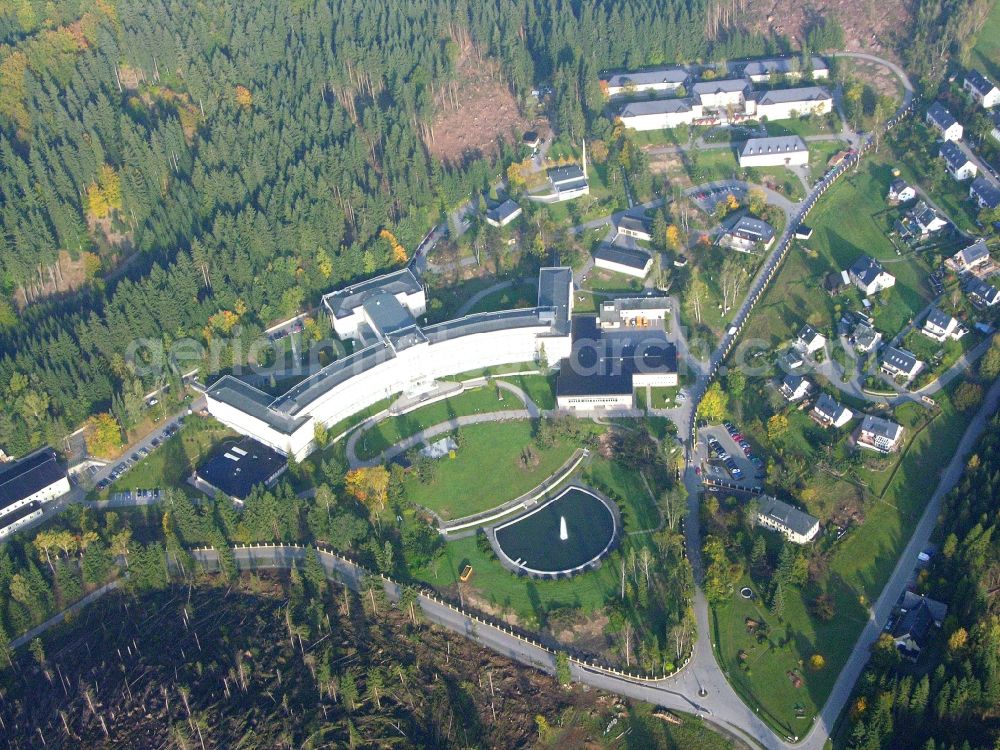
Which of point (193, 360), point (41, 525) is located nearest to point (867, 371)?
point (193, 360)

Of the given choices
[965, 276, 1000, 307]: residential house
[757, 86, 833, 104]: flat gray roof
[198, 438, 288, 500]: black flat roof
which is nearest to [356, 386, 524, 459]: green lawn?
[198, 438, 288, 500]: black flat roof

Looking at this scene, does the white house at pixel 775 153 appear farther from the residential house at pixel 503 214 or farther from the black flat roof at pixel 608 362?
the black flat roof at pixel 608 362

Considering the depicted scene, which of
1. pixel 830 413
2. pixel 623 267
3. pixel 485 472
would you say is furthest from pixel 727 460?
pixel 623 267

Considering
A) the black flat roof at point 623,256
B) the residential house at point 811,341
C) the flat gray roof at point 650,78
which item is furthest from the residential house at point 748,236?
the flat gray roof at point 650,78

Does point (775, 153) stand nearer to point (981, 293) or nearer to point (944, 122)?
point (944, 122)

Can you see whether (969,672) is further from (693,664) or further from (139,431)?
(139,431)

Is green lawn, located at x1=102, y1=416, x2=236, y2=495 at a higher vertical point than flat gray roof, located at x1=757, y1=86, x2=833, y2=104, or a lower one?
lower

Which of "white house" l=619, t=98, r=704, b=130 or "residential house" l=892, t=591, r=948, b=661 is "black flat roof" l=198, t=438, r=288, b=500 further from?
"white house" l=619, t=98, r=704, b=130
